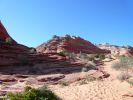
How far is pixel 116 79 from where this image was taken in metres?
28.1

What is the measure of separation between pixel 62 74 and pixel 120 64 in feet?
24.0

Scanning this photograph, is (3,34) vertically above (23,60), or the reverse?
(3,34)

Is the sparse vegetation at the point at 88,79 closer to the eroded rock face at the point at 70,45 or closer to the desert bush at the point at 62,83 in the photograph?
the desert bush at the point at 62,83

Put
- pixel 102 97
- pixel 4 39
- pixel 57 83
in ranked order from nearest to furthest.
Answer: pixel 102 97 < pixel 57 83 < pixel 4 39

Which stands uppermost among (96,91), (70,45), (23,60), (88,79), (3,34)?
(3,34)

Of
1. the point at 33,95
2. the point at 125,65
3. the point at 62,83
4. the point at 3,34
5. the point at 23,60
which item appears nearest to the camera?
the point at 33,95

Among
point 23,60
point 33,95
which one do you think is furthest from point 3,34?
point 33,95

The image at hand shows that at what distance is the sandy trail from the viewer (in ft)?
74.6

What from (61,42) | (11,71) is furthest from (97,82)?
(61,42)

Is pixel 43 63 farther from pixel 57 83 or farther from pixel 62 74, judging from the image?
pixel 57 83

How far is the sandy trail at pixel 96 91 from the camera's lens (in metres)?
22.7

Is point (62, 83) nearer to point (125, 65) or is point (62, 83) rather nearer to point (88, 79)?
point (88, 79)

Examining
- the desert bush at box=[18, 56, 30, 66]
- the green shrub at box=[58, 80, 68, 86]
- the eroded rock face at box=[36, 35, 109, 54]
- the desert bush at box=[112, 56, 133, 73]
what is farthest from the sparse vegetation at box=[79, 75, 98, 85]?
the eroded rock face at box=[36, 35, 109, 54]

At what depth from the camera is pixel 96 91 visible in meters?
24.2
